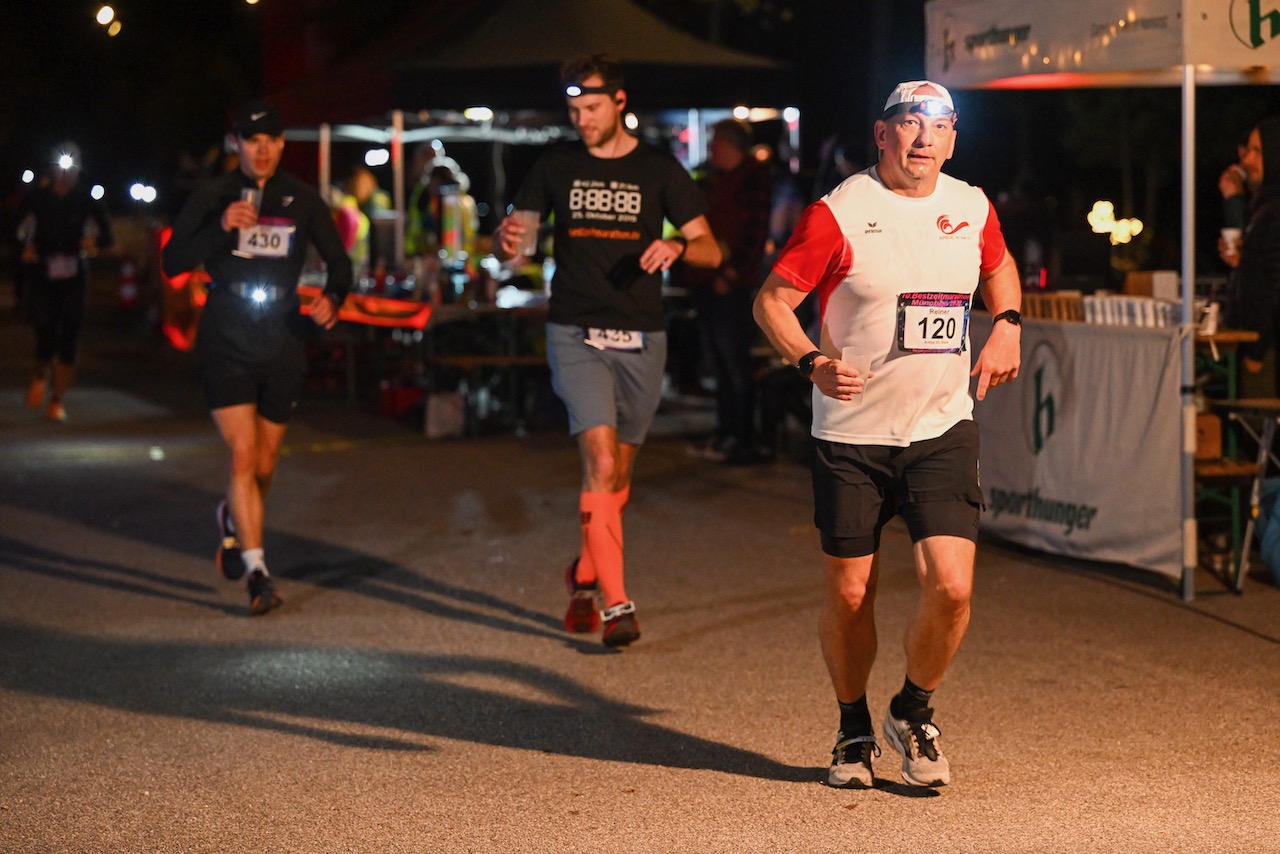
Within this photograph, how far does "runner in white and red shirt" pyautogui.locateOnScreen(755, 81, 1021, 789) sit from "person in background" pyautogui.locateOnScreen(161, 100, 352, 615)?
3403 millimetres

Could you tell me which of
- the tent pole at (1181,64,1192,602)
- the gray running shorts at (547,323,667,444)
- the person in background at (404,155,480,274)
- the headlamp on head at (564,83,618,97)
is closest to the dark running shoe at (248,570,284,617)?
the gray running shorts at (547,323,667,444)

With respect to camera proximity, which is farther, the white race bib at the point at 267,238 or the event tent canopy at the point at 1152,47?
the white race bib at the point at 267,238

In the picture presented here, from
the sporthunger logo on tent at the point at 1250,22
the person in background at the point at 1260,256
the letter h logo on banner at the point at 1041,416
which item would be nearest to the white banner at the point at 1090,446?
the letter h logo on banner at the point at 1041,416

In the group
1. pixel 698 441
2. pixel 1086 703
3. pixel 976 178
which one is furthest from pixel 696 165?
pixel 1086 703

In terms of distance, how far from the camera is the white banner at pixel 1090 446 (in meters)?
8.30

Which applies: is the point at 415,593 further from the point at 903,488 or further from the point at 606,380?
the point at 903,488

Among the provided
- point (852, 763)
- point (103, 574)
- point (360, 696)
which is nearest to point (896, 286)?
point (852, 763)

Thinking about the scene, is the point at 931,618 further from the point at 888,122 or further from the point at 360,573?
the point at 360,573

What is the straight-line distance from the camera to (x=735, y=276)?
40.3ft

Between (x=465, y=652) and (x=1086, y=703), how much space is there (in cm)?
246

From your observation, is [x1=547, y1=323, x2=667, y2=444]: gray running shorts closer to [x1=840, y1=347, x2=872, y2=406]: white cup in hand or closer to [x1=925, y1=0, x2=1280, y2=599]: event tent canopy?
[x1=840, y1=347, x2=872, y2=406]: white cup in hand

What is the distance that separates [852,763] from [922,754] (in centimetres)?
21

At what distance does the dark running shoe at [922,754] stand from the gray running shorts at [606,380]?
2.35m

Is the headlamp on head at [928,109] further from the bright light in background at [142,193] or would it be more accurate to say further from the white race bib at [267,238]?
the bright light in background at [142,193]
